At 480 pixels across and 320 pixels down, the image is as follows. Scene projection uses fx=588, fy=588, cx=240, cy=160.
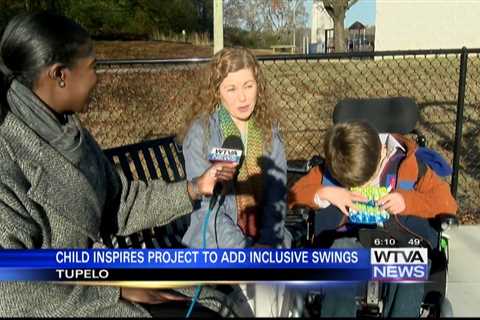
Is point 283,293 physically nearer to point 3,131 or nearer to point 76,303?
point 76,303

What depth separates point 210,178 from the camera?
2119 mm

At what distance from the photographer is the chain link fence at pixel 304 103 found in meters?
5.91

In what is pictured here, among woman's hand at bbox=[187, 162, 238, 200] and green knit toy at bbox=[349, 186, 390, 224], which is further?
green knit toy at bbox=[349, 186, 390, 224]

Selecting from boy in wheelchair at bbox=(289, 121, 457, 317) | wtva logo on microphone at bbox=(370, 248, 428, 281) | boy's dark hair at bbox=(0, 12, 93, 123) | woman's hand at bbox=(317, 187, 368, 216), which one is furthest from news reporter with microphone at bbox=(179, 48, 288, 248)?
wtva logo on microphone at bbox=(370, 248, 428, 281)

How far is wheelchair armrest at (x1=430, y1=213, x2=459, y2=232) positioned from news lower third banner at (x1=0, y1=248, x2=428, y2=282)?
3.28 feet

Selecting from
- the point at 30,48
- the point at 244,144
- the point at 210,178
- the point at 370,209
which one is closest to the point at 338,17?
the point at 244,144

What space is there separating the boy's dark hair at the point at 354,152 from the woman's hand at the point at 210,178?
0.62 meters

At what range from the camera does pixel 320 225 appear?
9.25ft

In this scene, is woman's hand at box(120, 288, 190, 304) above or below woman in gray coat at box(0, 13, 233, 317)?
below

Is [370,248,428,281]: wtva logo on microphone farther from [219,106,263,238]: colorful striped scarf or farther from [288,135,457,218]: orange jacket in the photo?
[219,106,263,238]: colorful striped scarf

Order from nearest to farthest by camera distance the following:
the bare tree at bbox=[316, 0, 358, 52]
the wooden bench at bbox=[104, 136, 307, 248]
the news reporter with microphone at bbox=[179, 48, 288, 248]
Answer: the news reporter with microphone at bbox=[179, 48, 288, 248] < the wooden bench at bbox=[104, 136, 307, 248] < the bare tree at bbox=[316, 0, 358, 52]

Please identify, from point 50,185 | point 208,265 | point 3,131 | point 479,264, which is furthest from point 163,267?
point 479,264

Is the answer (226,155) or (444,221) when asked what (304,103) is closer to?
(444,221)

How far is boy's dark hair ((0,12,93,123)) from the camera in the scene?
1.75 m
